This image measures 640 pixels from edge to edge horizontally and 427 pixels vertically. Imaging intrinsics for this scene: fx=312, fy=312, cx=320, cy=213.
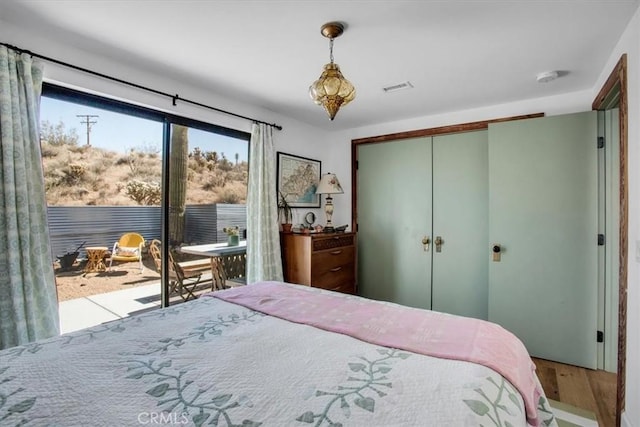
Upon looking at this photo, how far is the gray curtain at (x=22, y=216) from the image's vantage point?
167 cm

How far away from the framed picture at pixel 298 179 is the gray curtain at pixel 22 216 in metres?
2.06

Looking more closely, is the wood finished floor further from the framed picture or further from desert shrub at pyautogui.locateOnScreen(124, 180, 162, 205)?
desert shrub at pyautogui.locateOnScreen(124, 180, 162, 205)

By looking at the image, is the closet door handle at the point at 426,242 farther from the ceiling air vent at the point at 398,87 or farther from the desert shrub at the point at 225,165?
the desert shrub at the point at 225,165

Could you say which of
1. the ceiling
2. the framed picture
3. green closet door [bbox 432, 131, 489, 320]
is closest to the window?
the ceiling

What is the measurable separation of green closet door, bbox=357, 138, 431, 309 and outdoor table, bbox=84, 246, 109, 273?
2.70 meters

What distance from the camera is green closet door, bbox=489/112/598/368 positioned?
256cm

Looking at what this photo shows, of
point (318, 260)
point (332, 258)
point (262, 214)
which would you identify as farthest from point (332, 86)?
point (332, 258)

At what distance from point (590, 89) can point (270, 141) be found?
9.55 feet

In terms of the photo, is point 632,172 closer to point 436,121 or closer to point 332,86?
point 332,86

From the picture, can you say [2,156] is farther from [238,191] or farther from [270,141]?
[270,141]

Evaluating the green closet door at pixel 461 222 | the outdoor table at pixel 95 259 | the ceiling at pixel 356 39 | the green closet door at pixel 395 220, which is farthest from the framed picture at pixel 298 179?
the outdoor table at pixel 95 259

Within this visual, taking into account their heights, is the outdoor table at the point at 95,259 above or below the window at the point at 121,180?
below

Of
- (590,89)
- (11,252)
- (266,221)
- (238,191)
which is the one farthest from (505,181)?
(11,252)

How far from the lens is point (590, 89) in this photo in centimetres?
269
